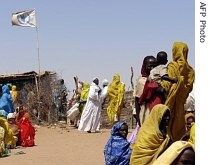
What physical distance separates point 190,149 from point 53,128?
1625 cm

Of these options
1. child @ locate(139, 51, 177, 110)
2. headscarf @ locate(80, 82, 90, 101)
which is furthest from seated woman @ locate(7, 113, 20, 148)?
child @ locate(139, 51, 177, 110)

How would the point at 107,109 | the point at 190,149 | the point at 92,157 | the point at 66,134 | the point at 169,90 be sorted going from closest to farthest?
the point at 190,149, the point at 169,90, the point at 92,157, the point at 66,134, the point at 107,109

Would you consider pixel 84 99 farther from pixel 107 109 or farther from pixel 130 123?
pixel 130 123

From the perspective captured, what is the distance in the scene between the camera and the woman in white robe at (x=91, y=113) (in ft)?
56.7

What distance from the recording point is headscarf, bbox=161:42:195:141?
600 centimetres

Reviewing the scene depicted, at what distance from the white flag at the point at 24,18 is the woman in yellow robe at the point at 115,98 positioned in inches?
263

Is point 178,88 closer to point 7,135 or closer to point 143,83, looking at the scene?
point 143,83

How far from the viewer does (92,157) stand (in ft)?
35.0

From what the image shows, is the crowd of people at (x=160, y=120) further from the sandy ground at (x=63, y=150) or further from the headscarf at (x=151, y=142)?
the sandy ground at (x=63, y=150)

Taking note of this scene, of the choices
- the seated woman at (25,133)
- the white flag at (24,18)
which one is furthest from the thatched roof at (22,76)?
the seated woman at (25,133)

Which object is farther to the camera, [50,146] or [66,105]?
[66,105]

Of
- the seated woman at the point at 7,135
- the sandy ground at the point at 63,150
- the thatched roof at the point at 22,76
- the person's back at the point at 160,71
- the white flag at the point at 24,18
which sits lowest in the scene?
the sandy ground at the point at 63,150

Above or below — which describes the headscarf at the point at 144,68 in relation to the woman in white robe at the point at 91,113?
above
